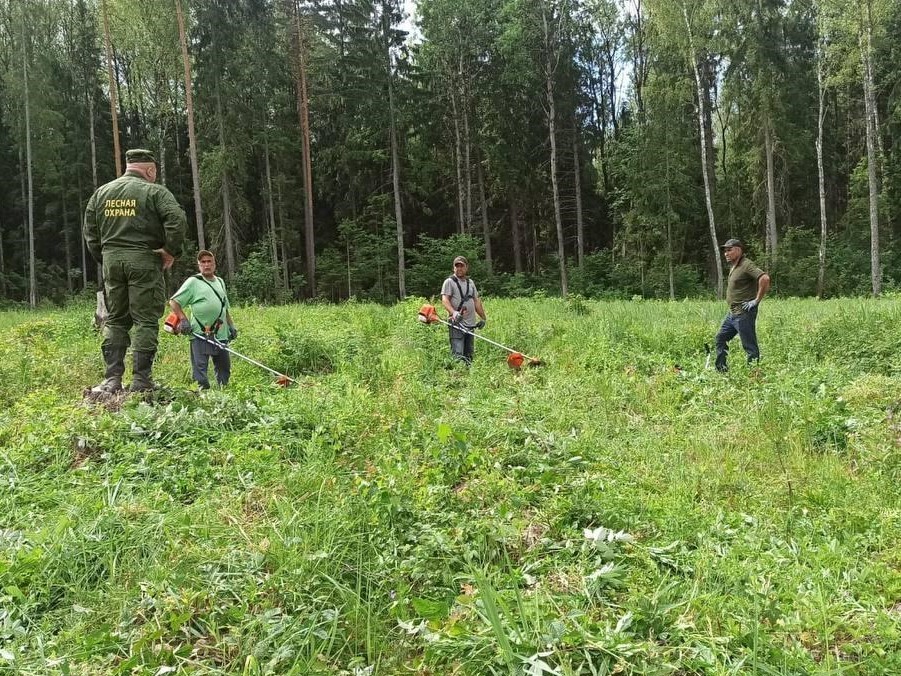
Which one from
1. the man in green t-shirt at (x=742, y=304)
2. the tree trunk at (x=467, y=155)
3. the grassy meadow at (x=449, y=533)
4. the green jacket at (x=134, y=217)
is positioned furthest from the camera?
the tree trunk at (x=467, y=155)

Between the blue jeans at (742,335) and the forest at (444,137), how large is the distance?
1699 centimetres

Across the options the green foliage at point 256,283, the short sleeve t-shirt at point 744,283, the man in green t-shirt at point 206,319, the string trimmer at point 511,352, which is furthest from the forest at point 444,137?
the man in green t-shirt at point 206,319

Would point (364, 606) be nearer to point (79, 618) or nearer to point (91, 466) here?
point (79, 618)

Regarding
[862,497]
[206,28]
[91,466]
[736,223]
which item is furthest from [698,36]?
[91,466]

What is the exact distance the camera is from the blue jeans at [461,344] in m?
7.98

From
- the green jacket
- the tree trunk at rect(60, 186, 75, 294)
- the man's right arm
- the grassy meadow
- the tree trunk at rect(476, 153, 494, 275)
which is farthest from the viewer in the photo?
the tree trunk at rect(476, 153, 494, 275)

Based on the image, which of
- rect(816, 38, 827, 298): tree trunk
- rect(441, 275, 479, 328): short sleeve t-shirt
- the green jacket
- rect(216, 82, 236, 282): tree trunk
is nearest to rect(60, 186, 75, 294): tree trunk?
rect(216, 82, 236, 282): tree trunk

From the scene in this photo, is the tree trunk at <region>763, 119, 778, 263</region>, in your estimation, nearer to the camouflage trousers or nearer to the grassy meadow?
the grassy meadow

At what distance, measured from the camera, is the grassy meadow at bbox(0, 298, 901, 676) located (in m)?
2.22

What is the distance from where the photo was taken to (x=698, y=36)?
22406mm

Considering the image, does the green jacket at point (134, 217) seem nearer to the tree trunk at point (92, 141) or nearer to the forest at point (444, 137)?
the forest at point (444, 137)

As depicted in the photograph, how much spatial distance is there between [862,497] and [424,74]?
2865cm

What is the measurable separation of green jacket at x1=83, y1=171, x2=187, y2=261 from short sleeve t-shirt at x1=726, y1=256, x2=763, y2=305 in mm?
6502

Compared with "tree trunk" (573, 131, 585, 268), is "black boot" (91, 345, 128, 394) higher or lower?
lower
